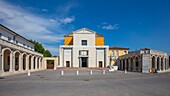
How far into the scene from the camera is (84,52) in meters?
51.4

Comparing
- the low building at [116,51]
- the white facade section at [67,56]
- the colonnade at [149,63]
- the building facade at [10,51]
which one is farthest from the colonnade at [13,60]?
the low building at [116,51]

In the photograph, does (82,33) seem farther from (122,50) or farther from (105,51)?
(122,50)

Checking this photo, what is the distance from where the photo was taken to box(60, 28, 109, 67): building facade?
50.3 m

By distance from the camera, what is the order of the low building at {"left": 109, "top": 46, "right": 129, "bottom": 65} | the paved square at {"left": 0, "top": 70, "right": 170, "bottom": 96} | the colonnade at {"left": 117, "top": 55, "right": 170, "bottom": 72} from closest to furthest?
1. the paved square at {"left": 0, "top": 70, "right": 170, "bottom": 96}
2. the colonnade at {"left": 117, "top": 55, "right": 170, "bottom": 72}
3. the low building at {"left": 109, "top": 46, "right": 129, "bottom": 65}

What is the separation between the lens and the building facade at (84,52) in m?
50.3

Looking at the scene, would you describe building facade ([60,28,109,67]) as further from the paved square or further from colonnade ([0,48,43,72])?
the paved square

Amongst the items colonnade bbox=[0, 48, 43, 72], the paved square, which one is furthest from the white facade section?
the paved square

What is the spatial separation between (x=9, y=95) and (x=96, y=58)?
146ft

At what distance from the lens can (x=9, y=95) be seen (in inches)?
307

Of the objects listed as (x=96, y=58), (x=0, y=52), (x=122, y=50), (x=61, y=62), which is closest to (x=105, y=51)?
(x=96, y=58)

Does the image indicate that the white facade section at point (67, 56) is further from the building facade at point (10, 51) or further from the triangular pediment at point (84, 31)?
the building facade at point (10, 51)

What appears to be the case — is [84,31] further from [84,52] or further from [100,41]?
[100,41]

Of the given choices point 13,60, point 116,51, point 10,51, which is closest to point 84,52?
point 116,51

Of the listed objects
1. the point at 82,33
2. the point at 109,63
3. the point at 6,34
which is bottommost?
A: the point at 109,63
